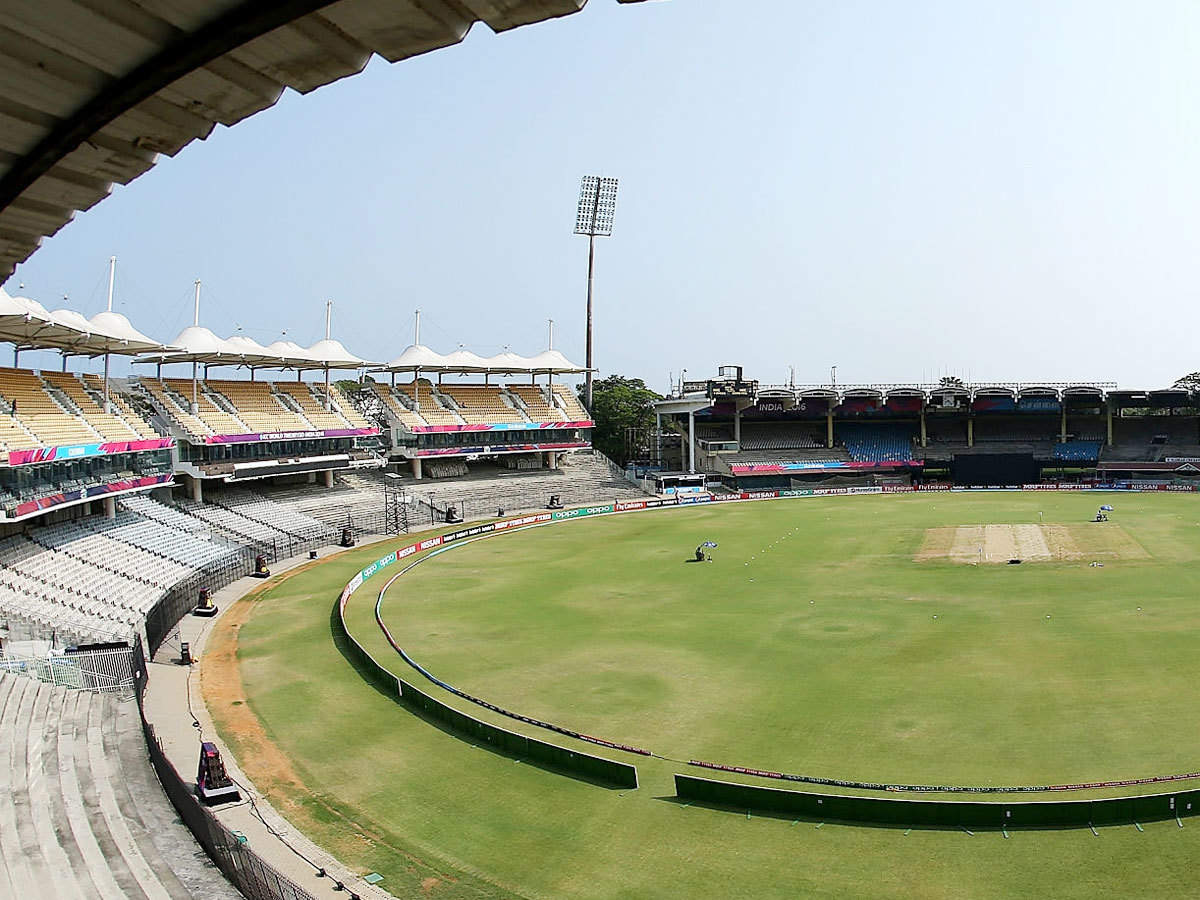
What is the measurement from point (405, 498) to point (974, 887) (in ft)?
192

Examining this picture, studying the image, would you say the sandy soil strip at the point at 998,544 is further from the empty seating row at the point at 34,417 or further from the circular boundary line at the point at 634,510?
the empty seating row at the point at 34,417

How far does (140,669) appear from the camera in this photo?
2578 cm

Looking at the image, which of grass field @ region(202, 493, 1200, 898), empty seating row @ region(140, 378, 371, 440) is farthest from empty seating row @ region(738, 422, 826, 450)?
grass field @ region(202, 493, 1200, 898)

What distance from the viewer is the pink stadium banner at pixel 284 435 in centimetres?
5856

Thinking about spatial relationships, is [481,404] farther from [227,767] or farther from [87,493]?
[227,767]

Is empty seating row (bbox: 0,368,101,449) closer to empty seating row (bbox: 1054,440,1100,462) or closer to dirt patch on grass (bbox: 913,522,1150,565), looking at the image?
dirt patch on grass (bbox: 913,522,1150,565)

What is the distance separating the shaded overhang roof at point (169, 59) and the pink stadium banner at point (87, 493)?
36.9m

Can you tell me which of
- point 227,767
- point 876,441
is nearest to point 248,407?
point 227,767

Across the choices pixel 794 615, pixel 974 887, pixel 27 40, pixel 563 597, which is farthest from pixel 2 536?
pixel 27 40

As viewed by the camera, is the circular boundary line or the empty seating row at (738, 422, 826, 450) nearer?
the circular boundary line

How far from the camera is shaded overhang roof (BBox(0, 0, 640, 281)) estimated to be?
11.9ft

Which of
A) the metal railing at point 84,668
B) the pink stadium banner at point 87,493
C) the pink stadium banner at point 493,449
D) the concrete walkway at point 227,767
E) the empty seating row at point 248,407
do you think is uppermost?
the empty seating row at point 248,407

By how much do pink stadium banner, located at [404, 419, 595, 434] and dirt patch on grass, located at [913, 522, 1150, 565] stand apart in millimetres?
37332

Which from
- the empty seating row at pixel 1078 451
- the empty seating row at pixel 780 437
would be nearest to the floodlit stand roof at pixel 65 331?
the empty seating row at pixel 780 437
